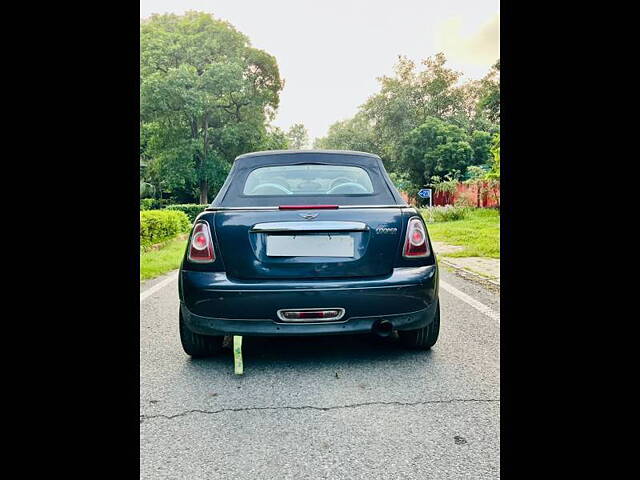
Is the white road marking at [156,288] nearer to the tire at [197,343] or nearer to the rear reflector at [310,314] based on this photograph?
the tire at [197,343]

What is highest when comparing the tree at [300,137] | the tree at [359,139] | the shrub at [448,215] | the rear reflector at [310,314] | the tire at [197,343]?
the tree at [300,137]

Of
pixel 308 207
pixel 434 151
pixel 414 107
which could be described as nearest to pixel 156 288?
pixel 308 207

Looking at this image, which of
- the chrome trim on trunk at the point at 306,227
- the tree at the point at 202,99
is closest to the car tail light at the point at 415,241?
the chrome trim on trunk at the point at 306,227

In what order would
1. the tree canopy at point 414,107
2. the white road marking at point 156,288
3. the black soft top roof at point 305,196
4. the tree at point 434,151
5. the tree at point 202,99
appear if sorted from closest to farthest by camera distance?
the black soft top roof at point 305,196, the white road marking at point 156,288, the tree at point 202,99, the tree at point 434,151, the tree canopy at point 414,107

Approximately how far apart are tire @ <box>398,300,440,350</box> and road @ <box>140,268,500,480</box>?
2.9 inches

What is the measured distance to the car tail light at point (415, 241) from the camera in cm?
284

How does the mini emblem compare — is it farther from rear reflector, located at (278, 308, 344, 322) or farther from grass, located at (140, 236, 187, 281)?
grass, located at (140, 236, 187, 281)

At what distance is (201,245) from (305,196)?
0.74 meters

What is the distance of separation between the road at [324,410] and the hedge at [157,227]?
6048 millimetres

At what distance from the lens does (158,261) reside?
7934 mm

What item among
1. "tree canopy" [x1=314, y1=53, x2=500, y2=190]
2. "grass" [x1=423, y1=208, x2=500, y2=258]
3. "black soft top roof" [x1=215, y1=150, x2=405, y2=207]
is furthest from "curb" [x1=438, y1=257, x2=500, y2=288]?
"tree canopy" [x1=314, y1=53, x2=500, y2=190]

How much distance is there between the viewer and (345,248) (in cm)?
274

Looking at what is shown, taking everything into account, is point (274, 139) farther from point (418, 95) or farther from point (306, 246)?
point (306, 246)
